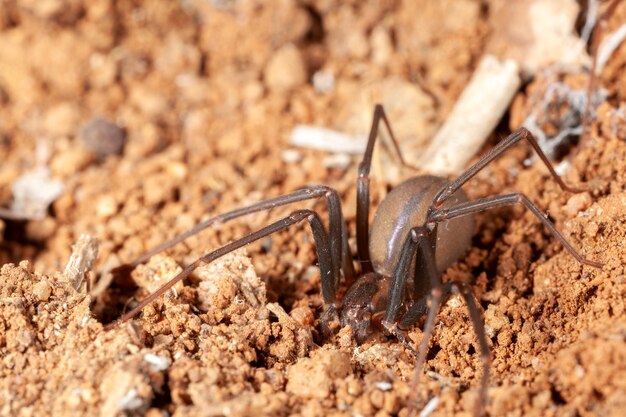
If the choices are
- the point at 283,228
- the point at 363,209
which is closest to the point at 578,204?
the point at 363,209

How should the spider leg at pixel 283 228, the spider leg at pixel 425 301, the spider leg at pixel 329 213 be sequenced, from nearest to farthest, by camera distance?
the spider leg at pixel 425 301
the spider leg at pixel 283 228
the spider leg at pixel 329 213

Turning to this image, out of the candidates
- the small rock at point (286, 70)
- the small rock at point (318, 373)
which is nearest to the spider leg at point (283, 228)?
the small rock at point (318, 373)

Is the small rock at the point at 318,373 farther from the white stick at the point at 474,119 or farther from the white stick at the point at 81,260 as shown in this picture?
the white stick at the point at 474,119

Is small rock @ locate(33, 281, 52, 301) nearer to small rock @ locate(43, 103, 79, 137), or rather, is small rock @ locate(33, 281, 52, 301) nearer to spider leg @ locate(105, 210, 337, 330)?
spider leg @ locate(105, 210, 337, 330)

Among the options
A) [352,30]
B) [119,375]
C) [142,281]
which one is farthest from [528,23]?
[119,375]

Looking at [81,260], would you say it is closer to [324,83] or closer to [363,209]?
[363,209]

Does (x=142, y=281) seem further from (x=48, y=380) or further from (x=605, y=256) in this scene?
(x=605, y=256)

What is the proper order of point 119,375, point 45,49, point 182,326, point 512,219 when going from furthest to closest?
point 45,49 → point 512,219 → point 182,326 → point 119,375
